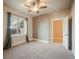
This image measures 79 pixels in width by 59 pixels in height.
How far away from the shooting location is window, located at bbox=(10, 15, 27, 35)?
612 centimetres

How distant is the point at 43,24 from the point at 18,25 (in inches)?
91.0

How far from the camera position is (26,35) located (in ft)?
24.4

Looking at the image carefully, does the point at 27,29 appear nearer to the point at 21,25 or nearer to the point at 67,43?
the point at 21,25

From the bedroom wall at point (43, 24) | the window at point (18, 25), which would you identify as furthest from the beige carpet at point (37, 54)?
the bedroom wall at point (43, 24)

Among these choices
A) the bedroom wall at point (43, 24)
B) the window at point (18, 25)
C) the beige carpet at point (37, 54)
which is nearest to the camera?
the beige carpet at point (37, 54)

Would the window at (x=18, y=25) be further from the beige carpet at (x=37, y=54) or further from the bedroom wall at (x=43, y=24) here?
the beige carpet at (x=37, y=54)

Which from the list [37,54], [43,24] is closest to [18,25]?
[43,24]

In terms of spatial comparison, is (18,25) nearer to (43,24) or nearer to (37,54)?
(43,24)

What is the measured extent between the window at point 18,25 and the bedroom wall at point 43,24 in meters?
1.44

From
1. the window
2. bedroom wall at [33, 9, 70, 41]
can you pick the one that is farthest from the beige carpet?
bedroom wall at [33, 9, 70, 41]

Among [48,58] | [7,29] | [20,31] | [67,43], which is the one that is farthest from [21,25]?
[48,58]

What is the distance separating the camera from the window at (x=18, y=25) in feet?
20.1

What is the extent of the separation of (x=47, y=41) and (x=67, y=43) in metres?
2.48

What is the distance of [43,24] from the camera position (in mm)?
7824
